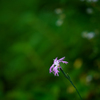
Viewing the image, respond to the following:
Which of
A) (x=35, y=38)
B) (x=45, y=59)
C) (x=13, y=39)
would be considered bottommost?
(x=45, y=59)

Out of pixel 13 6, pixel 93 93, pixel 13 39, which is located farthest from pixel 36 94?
pixel 13 6

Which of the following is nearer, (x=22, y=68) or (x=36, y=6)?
(x=22, y=68)

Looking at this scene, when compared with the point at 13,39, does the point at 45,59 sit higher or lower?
lower

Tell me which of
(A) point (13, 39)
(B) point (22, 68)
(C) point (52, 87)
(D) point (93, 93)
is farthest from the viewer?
(A) point (13, 39)

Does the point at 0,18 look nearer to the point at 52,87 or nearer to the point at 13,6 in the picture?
the point at 13,6

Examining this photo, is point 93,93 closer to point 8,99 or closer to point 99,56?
point 99,56

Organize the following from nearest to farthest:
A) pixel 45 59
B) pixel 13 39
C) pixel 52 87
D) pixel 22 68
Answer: pixel 52 87, pixel 45 59, pixel 22 68, pixel 13 39
